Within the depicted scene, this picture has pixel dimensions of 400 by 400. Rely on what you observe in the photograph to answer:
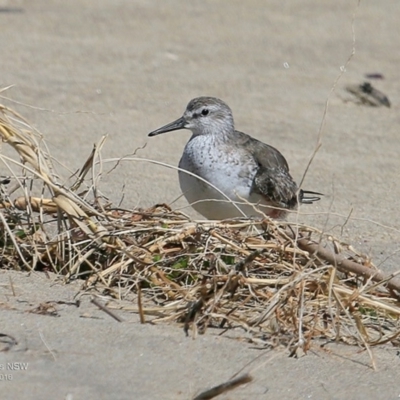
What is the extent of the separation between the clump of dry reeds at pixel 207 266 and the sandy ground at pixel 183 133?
0.12m

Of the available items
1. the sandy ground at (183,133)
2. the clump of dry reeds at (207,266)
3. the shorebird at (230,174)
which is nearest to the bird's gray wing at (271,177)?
the shorebird at (230,174)

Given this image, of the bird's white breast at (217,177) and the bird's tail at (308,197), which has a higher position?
the bird's white breast at (217,177)

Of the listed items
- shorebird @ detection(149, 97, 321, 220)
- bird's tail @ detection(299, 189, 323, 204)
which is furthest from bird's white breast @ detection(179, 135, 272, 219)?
bird's tail @ detection(299, 189, 323, 204)

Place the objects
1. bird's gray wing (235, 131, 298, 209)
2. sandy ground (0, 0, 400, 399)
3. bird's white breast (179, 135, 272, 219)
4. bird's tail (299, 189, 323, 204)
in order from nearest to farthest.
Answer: sandy ground (0, 0, 400, 399), bird's white breast (179, 135, 272, 219), bird's gray wing (235, 131, 298, 209), bird's tail (299, 189, 323, 204)

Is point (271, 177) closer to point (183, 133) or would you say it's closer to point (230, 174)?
point (230, 174)

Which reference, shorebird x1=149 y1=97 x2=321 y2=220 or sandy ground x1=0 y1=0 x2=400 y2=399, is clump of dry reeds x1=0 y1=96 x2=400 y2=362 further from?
shorebird x1=149 y1=97 x2=321 y2=220

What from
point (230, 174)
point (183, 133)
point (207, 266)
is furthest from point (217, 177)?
point (183, 133)

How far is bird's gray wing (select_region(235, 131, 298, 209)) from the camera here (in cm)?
525

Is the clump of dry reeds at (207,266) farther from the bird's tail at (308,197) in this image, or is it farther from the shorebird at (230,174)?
the bird's tail at (308,197)

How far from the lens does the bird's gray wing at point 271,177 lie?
207 inches

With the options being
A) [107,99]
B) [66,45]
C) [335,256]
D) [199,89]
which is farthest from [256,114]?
[335,256]

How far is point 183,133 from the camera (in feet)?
23.0

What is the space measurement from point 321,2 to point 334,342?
761cm

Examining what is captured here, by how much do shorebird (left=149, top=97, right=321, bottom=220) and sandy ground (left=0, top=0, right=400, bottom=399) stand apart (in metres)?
0.33
